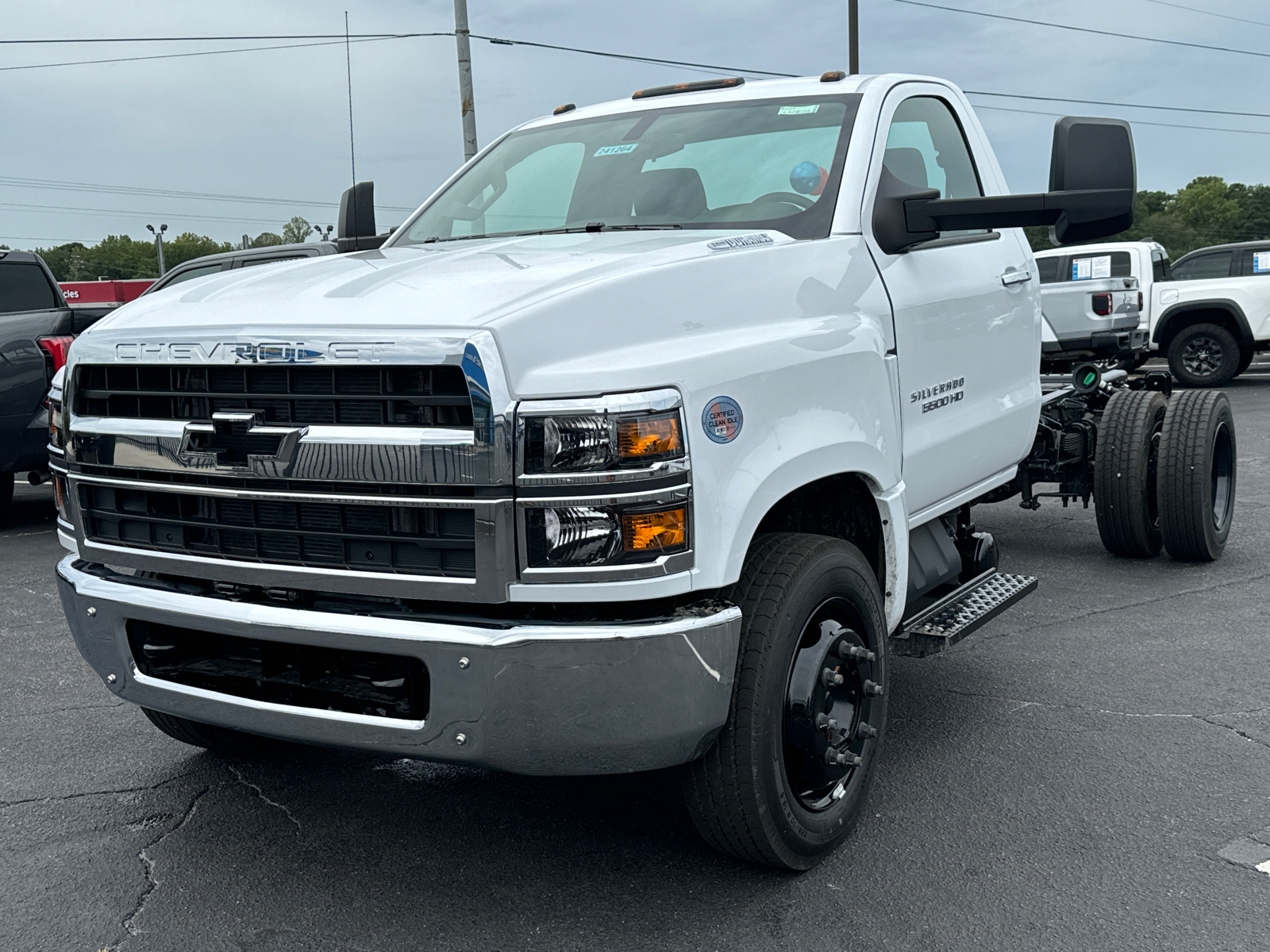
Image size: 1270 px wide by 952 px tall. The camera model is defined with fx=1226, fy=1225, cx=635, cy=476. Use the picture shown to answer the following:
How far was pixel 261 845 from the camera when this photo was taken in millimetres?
3244

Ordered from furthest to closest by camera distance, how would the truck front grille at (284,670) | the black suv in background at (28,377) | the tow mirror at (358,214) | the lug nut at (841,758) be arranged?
the black suv in background at (28,377) < the tow mirror at (358,214) < the lug nut at (841,758) < the truck front grille at (284,670)

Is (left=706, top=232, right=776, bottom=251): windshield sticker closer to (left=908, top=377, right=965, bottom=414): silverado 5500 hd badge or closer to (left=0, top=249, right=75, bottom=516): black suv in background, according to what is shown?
(left=908, top=377, right=965, bottom=414): silverado 5500 hd badge

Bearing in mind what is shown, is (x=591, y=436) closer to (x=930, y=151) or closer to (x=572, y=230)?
(x=572, y=230)

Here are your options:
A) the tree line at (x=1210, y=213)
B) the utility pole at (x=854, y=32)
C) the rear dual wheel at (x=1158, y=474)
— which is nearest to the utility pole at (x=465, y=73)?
the utility pole at (x=854, y=32)

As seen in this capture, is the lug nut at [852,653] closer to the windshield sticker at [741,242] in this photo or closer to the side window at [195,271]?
the windshield sticker at [741,242]

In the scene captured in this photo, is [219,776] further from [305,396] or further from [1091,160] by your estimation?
[1091,160]

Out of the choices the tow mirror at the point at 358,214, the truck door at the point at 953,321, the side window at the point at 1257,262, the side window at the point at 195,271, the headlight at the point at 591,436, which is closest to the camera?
the headlight at the point at 591,436

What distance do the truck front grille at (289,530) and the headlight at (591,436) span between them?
0.65 ft

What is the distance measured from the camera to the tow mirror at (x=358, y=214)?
471cm

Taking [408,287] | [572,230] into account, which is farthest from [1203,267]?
[408,287]

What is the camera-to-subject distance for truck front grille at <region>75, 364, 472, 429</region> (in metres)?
2.45

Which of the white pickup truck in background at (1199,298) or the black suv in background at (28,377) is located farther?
the white pickup truck in background at (1199,298)

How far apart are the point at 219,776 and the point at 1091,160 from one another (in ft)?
10.2

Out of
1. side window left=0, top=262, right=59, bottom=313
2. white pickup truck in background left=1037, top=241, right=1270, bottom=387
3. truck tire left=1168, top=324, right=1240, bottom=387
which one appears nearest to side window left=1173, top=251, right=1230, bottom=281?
white pickup truck in background left=1037, top=241, right=1270, bottom=387
